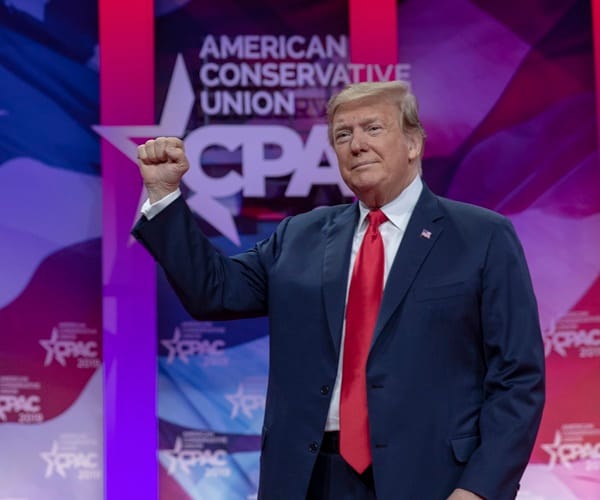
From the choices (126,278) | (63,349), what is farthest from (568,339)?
(63,349)

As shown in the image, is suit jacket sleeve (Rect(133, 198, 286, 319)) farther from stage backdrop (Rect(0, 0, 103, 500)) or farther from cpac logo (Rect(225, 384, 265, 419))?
stage backdrop (Rect(0, 0, 103, 500))

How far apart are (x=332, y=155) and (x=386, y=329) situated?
1.85 m

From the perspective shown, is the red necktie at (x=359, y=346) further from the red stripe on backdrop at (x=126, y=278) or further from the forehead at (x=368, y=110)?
the red stripe on backdrop at (x=126, y=278)

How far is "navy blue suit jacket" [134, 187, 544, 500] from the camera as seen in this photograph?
5.52ft

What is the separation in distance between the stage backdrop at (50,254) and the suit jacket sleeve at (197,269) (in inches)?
65.3

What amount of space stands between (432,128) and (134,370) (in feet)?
4.98

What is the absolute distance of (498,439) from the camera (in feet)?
5.47

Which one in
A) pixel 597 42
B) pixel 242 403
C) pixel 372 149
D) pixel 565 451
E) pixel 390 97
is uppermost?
pixel 597 42

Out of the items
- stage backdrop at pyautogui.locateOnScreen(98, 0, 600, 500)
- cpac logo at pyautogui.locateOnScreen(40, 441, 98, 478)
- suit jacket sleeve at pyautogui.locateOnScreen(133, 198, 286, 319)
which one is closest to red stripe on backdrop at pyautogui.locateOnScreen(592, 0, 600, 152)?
stage backdrop at pyautogui.locateOnScreen(98, 0, 600, 500)

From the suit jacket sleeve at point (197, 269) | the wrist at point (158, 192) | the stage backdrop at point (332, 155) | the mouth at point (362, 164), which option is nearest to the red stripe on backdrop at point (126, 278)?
the stage backdrop at point (332, 155)

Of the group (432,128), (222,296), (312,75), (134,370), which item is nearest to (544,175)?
(432,128)

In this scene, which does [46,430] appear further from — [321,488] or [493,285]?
[493,285]

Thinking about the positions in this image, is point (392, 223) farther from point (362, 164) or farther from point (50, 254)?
point (50, 254)

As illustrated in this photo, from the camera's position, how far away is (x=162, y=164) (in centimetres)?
182
